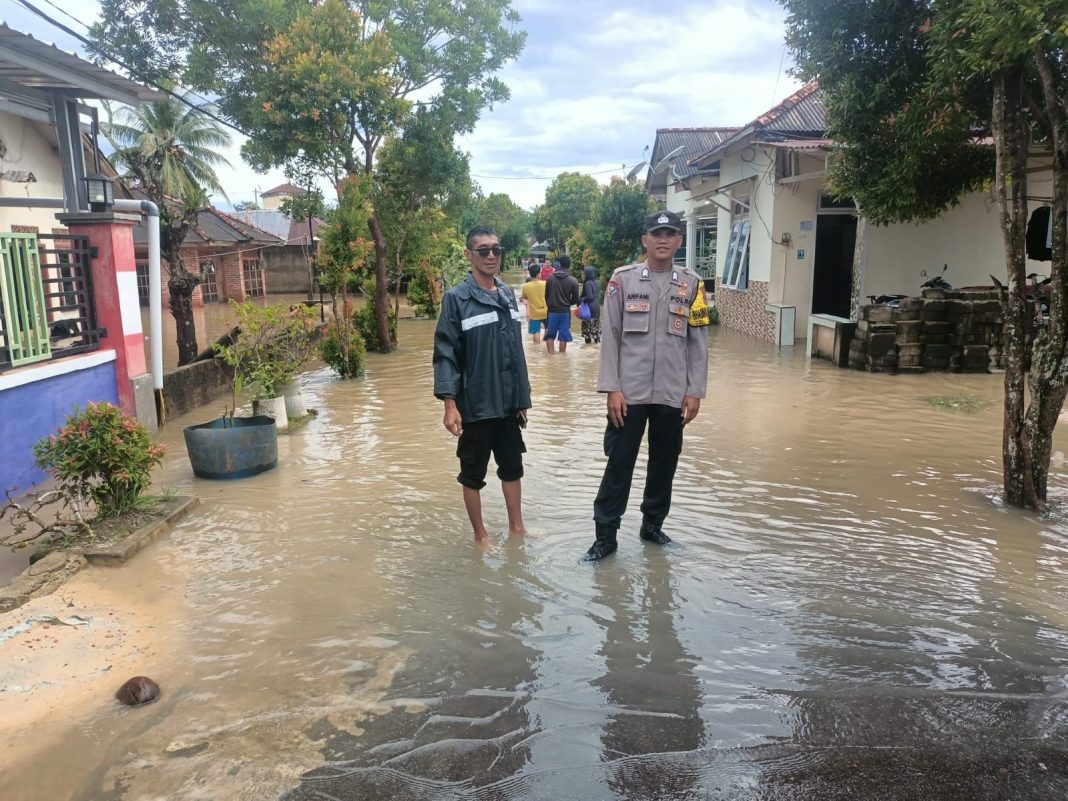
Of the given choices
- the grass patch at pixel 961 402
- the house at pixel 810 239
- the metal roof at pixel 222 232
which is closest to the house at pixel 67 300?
the grass patch at pixel 961 402

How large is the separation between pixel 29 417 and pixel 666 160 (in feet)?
70.5

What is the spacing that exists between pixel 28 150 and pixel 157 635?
11.9 metres

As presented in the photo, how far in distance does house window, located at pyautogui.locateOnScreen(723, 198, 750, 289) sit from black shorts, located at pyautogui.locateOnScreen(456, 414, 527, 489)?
13376mm

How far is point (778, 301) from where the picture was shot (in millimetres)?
15266

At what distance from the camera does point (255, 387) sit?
782cm

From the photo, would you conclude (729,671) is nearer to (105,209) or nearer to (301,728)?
(301,728)

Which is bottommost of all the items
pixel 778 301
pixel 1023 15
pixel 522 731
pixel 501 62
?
pixel 522 731

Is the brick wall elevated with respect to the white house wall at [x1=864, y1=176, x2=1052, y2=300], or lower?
lower

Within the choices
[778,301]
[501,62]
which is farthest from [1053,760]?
[501,62]

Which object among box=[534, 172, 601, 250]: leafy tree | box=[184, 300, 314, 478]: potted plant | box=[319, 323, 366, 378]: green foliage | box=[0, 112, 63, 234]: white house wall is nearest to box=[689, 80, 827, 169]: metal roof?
box=[319, 323, 366, 378]: green foliage

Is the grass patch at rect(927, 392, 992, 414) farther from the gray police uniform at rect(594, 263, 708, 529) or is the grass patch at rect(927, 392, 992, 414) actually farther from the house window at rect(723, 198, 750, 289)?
the house window at rect(723, 198, 750, 289)

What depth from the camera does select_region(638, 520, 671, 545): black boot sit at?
15.4 ft

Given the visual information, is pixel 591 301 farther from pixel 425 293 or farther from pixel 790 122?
pixel 425 293

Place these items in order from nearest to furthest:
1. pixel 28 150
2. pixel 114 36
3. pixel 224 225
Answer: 1. pixel 28 150
2. pixel 114 36
3. pixel 224 225
